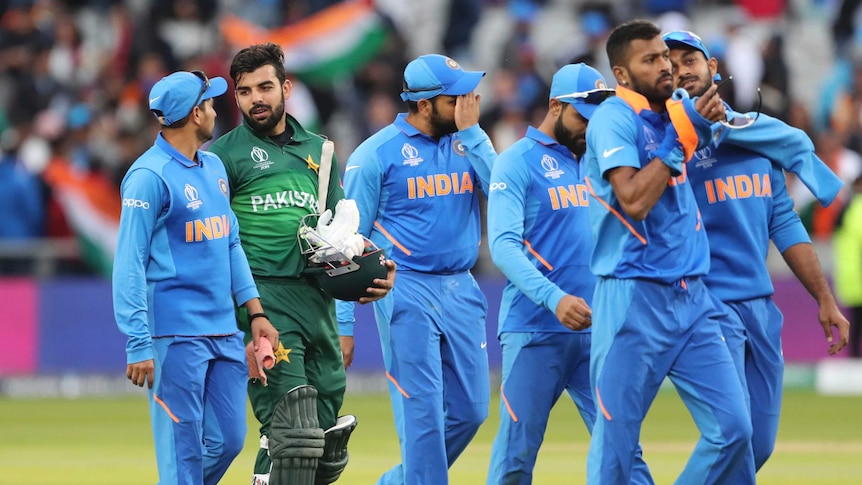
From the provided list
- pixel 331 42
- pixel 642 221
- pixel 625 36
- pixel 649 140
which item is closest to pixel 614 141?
pixel 649 140

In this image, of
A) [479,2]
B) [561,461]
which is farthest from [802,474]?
[479,2]

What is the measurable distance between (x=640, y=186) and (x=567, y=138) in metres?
1.83

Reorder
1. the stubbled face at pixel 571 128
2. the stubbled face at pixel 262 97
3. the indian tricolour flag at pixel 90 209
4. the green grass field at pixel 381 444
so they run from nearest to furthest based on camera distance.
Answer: the stubbled face at pixel 262 97
the stubbled face at pixel 571 128
the green grass field at pixel 381 444
the indian tricolour flag at pixel 90 209

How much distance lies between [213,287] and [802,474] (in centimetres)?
613

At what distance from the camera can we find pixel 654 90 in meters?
8.38

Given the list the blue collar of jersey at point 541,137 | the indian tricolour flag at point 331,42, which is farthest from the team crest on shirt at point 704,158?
the indian tricolour flag at point 331,42

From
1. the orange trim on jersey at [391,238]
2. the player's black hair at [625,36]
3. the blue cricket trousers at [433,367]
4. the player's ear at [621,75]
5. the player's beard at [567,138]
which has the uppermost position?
the player's black hair at [625,36]

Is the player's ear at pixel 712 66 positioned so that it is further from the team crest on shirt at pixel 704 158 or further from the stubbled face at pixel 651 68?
the stubbled face at pixel 651 68

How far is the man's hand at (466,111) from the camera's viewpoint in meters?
10.0

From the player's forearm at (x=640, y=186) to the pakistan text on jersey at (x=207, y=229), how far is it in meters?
2.20

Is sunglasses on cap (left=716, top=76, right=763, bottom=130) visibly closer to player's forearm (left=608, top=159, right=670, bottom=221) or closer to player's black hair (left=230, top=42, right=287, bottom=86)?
player's forearm (left=608, top=159, right=670, bottom=221)

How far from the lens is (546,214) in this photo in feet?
32.0

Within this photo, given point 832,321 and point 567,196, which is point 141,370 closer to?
point 567,196

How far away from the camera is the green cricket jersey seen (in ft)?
31.7
